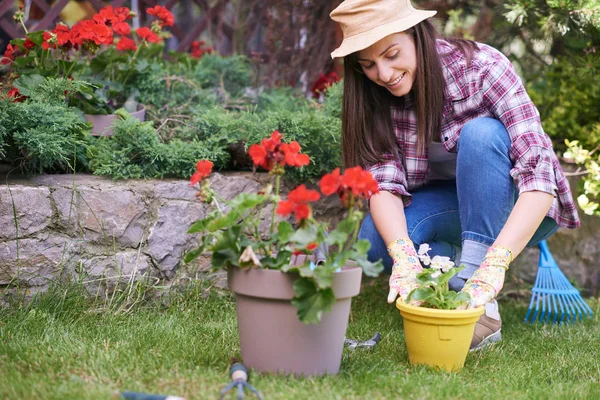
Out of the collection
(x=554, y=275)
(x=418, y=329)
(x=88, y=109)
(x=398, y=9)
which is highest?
(x=398, y=9)

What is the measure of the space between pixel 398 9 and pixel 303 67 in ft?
5.19

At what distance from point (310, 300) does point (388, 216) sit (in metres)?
0.68

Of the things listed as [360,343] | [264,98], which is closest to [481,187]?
[360,343]

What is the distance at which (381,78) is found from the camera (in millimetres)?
2080

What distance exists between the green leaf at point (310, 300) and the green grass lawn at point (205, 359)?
17cm

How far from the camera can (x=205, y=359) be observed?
178cm

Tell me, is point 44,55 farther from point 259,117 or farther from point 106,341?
point 106,341

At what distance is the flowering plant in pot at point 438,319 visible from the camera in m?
1.76

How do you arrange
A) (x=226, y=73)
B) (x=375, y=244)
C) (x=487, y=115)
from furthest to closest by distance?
(x=226, y=73)
(x=375, y=244)
(x=487, y=115)

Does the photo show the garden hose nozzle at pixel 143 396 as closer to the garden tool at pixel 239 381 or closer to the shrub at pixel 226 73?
the garden tool at pixel 239 381

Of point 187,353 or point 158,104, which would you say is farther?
point 158,104

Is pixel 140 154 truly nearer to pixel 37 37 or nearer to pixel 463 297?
pixel 37 37

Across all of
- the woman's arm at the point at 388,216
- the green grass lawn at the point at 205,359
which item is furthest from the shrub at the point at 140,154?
the woman's arm at the point at 388,216

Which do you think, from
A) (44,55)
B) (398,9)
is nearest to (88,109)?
(44,55)
